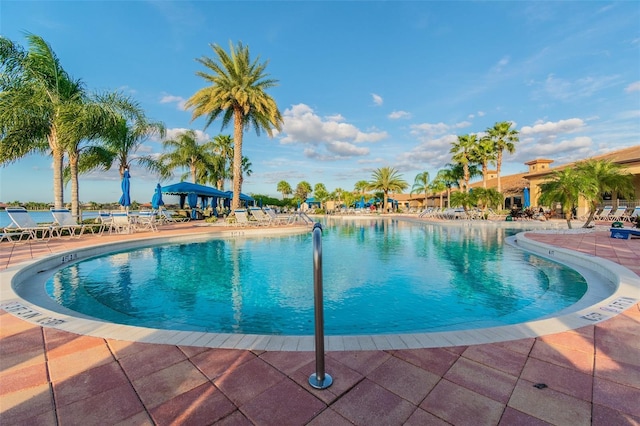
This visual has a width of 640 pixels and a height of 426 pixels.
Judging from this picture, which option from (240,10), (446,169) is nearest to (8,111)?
(240,10)

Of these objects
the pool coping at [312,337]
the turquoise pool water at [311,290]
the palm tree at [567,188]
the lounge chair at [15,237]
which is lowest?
the turquoise pool water at [311,290]

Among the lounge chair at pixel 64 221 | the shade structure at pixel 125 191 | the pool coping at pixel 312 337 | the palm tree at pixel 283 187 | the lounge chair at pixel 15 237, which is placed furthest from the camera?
the palm tree at pixel 283 187

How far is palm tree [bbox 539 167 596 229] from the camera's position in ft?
43.5

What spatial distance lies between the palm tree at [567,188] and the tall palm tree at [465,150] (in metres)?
16.7

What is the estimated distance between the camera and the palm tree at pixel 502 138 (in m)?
28.4

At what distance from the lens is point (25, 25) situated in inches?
478

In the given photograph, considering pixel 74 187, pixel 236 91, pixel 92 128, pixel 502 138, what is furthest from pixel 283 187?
pixel 92 128

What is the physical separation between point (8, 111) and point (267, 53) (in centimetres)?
1399

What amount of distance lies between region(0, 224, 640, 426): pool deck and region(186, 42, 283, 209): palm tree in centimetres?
1763

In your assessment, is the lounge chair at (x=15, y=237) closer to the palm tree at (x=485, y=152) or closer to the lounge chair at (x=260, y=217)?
the lounge chair at (x=260, y=217)

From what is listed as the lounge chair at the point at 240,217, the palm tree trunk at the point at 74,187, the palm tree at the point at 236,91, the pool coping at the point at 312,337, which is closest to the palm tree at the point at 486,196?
the palm tree at the point at 236,91

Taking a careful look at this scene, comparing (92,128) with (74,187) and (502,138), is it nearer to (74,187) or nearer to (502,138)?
(74,187)

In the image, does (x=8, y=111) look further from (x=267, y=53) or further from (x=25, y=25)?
(x=267, y=53)

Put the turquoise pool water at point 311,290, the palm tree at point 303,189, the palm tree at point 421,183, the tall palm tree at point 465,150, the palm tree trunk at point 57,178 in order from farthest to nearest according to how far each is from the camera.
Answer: the palm tree at point 303,189
the palm tree at point 421,183
the tall palm tree at point 465,150
the palm tree trunk at point 57,178
the turquoise pool water at point 311,290
